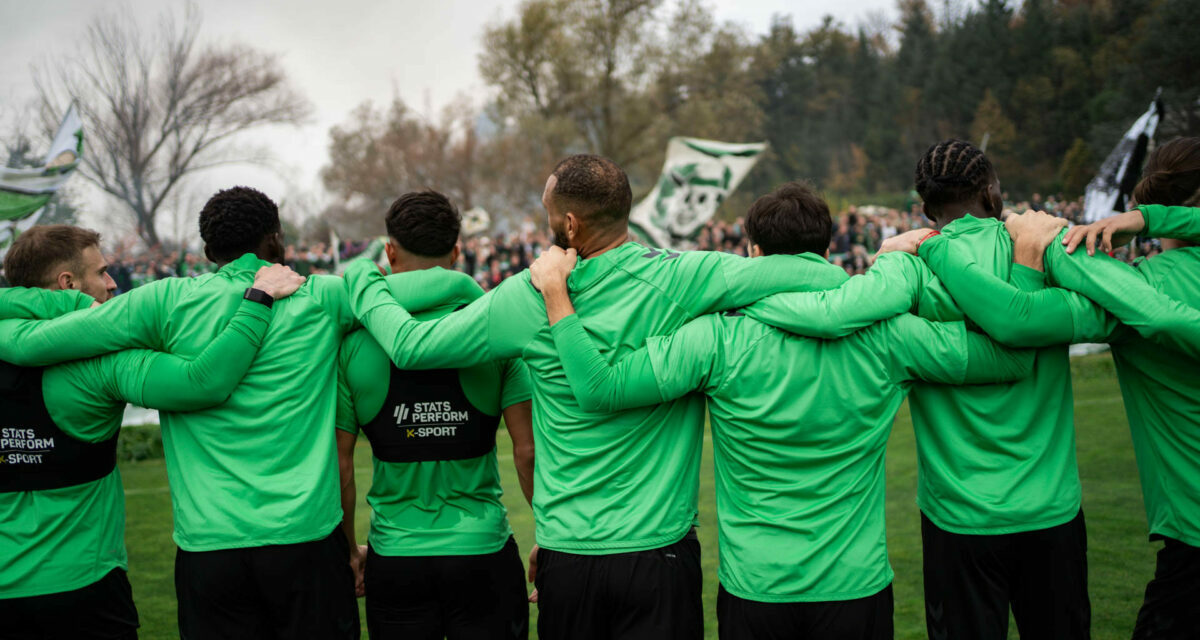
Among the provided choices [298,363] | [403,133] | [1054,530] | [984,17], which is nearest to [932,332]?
[1054,530]

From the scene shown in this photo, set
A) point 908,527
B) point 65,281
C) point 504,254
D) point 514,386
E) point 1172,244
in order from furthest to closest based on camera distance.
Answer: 1. point 504,254
2. point 908,527
3. point 65,281
4. point 514,386
5. point 1172,244

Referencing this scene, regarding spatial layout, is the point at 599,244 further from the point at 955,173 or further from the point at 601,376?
the point at 955,173

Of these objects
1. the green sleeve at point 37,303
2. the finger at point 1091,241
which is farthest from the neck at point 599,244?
the green sleeve at point 37,303

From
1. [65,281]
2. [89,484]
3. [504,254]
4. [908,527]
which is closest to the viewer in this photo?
[89,484]

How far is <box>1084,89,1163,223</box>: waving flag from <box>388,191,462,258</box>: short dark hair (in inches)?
368

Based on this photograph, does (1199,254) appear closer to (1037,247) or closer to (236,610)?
(1037,247)

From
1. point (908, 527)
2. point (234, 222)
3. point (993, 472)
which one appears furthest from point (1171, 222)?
point (908, 527)

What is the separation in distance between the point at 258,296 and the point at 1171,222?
318 cm

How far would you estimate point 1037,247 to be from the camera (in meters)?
2.92

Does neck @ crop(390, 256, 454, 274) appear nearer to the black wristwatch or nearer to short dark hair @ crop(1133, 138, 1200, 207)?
the black wristwatch

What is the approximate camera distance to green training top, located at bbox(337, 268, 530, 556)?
317 cm

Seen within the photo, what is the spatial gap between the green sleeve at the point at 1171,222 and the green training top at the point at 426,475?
7.83ft

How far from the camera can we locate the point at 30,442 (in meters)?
3.35

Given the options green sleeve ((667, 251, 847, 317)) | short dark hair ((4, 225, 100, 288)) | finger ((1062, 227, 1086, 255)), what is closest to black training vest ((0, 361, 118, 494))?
short dark hair ((4, 225, 100, 288))
